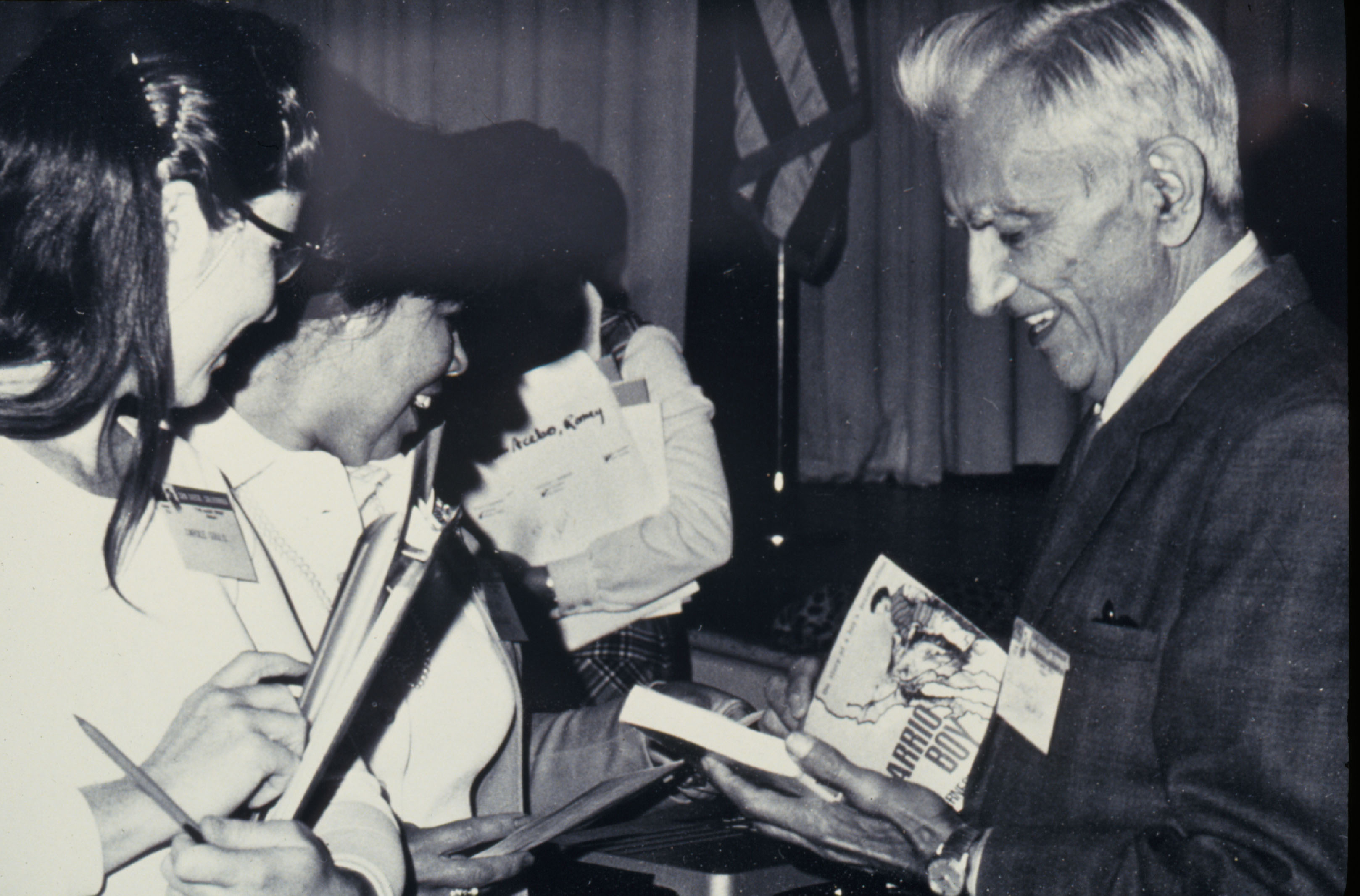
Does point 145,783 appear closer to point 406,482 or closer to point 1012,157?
point 406,482

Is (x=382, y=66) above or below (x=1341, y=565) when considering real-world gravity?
above

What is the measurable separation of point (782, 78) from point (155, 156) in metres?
4.33

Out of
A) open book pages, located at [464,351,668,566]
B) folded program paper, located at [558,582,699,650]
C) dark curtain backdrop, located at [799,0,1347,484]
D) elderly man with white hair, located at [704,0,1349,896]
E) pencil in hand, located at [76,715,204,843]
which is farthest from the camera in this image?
dark curtain backdrop, located at [799,0,1347,484]

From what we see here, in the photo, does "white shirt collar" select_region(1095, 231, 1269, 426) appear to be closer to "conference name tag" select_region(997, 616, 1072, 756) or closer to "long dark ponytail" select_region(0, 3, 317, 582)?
"conference name tag" select_region(997, 616, 1072, 756)

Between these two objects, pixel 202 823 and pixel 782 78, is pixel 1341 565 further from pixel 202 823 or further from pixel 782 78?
pixel 782 78

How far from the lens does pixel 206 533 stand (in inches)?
38.4

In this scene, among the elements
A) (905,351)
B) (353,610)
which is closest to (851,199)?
(905,351)

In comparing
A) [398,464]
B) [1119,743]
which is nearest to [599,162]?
[398,464]

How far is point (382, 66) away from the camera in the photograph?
5086 millimetres

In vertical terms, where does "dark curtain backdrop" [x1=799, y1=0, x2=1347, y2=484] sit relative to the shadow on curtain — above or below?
below

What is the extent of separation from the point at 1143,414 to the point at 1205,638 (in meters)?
0.28

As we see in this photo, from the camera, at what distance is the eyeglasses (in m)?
0.98

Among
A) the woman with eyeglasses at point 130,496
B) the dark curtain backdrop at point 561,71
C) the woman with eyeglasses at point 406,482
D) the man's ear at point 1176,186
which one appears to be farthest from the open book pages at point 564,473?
the dark curtain backdrop at point 561,71

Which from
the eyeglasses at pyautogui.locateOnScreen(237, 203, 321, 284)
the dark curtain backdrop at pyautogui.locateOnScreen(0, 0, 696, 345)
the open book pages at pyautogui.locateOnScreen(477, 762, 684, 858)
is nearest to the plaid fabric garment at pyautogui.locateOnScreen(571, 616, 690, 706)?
the open book pages at pyautogui.locateOnScreen(477, 762, 684, 858)
